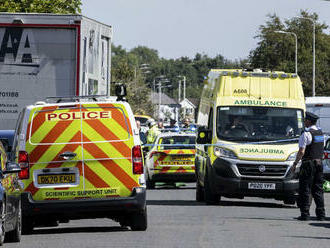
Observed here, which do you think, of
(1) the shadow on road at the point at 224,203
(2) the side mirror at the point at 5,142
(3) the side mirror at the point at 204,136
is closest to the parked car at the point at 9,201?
(2) the side mirror at the point at 5,142

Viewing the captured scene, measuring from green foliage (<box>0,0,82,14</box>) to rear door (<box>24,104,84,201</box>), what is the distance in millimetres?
26252

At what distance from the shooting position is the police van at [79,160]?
14.2 m

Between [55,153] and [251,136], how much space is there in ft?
23.9

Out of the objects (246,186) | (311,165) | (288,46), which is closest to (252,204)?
(246,186)

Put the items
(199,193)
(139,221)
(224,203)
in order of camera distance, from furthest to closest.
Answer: (199,193) < (224,203) < (139,221)

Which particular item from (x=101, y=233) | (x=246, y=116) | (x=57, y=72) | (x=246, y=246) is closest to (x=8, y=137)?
(x=57, y=72)

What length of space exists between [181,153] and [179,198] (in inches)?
170

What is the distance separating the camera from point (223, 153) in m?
20.6

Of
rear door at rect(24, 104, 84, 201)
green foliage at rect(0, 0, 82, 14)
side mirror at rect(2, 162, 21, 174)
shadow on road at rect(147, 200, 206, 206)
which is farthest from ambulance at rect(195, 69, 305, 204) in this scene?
green foliage at rect(0, 0, 82, 14)

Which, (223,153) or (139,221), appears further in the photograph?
(223,153)

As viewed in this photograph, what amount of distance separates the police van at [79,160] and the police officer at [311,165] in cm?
437

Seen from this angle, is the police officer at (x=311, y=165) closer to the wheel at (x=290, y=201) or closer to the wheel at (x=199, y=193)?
the wheel at (x=290, y=201)

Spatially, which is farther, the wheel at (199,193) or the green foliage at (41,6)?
the green foliage at (41,6)

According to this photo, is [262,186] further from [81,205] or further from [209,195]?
[81,205]
